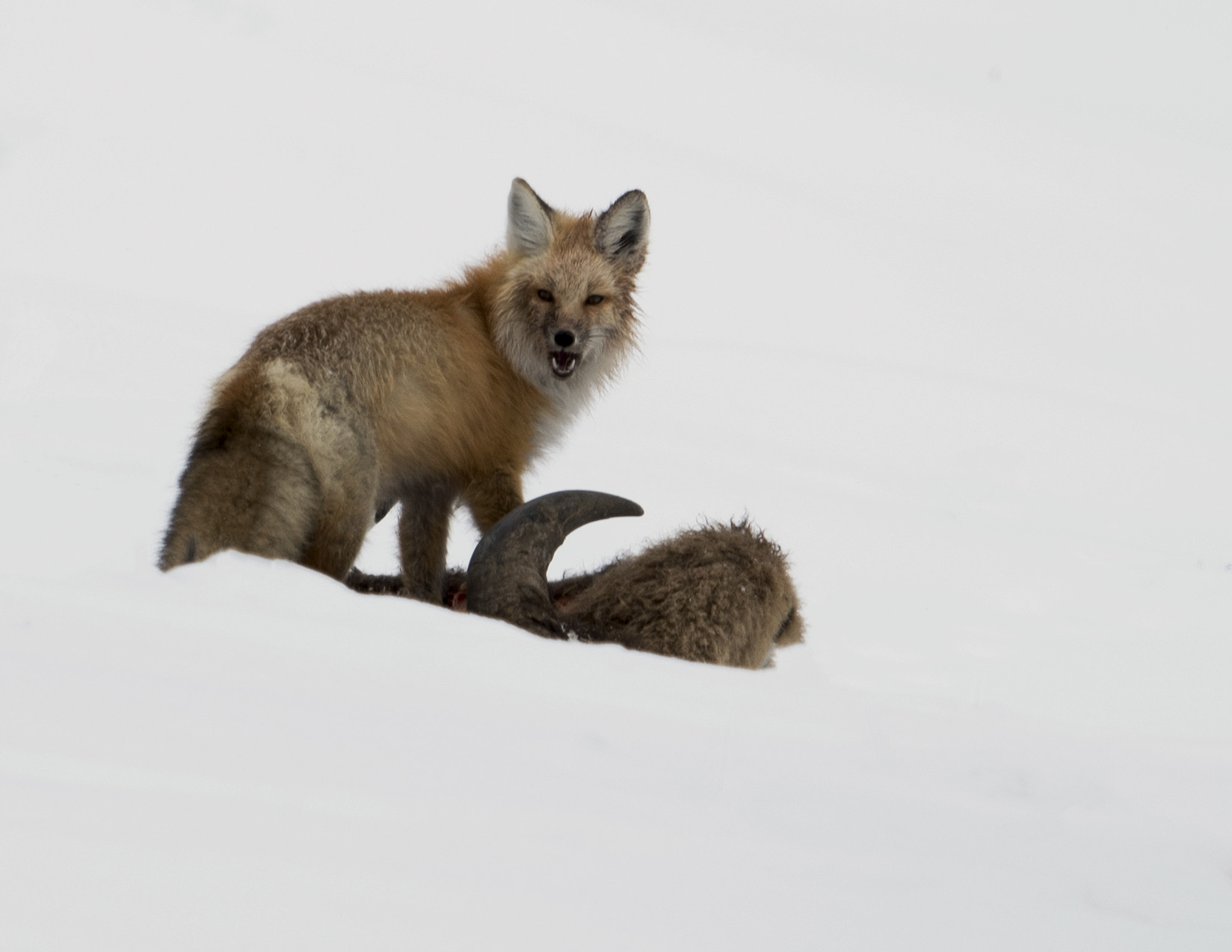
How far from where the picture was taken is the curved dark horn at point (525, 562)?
4559 mm

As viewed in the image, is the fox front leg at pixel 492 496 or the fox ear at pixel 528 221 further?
the fox ear at pixel 528 221

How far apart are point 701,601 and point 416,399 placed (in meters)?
1.69

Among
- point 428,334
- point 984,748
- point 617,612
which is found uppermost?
point 428,334

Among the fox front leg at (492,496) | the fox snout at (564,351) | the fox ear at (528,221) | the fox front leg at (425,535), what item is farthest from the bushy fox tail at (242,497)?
the fox ear at (528,221)

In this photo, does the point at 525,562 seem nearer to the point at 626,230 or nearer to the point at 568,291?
the point at 568,291

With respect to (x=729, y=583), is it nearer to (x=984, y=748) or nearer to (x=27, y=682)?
(x=984, y=748)

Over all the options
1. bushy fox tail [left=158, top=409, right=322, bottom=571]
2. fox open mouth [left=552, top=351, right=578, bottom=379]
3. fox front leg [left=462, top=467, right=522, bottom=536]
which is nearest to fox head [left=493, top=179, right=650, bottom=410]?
fox open mouth [left=552, top=351, right=578, bottom=379]

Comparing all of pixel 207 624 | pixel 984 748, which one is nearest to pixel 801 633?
pixel 984 748

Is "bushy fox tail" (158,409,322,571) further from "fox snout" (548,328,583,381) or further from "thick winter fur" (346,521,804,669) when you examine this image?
"fox snout" (548,328,583,381)

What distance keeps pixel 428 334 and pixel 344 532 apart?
4.03ft

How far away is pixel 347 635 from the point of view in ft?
11.3

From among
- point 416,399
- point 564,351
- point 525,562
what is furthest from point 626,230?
point 525,562

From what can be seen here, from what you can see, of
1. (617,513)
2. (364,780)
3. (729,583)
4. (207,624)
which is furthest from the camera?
(617,513)

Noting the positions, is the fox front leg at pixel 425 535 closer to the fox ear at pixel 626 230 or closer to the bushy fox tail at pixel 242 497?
the bushy fox tail at pixel 242 497
